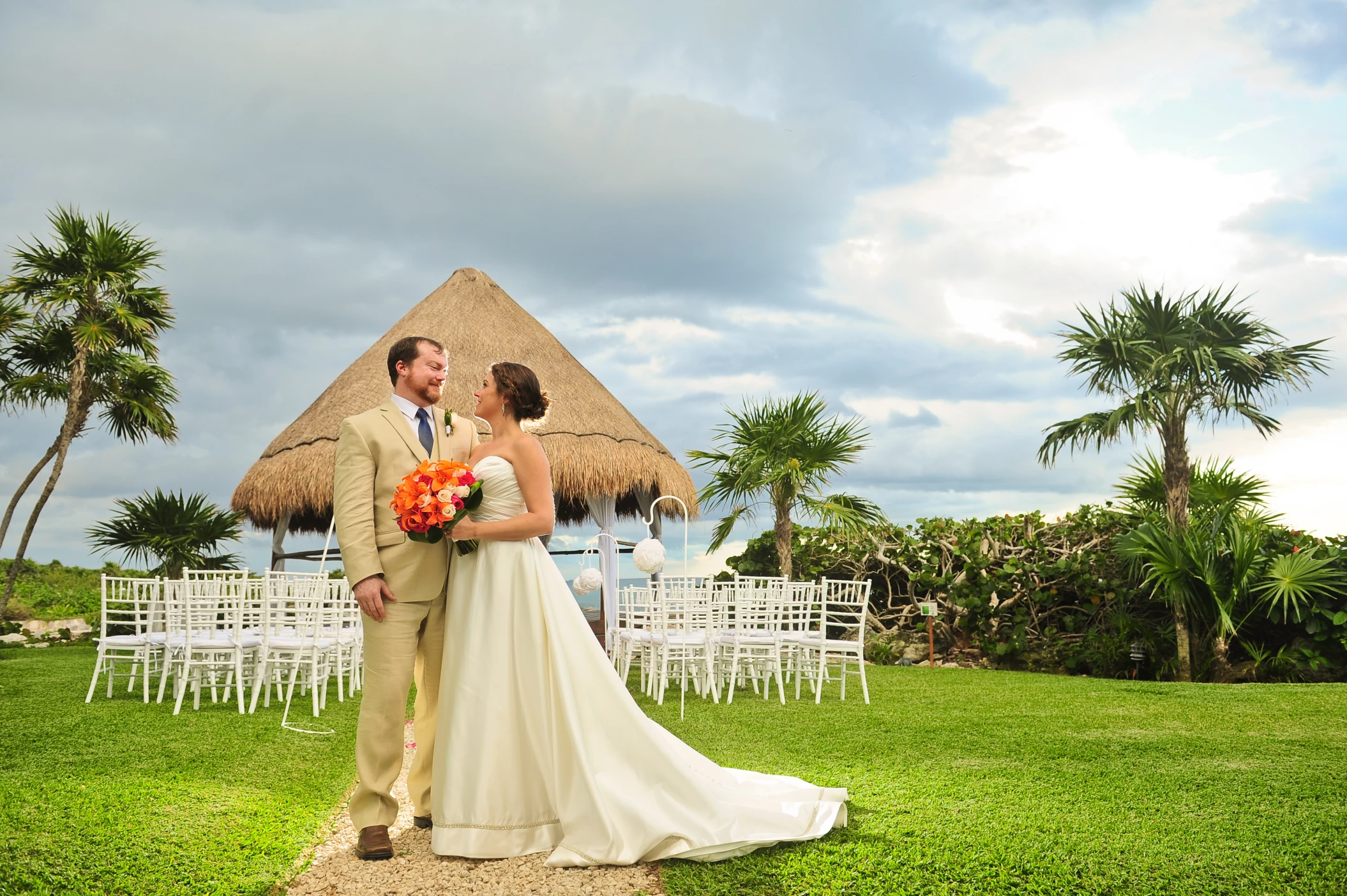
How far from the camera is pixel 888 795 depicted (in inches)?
169

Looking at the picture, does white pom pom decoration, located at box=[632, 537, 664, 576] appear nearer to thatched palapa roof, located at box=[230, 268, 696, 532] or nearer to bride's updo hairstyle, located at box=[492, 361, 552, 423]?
bride's updo hairstyle, located at box=[492, 361, 552, 423]

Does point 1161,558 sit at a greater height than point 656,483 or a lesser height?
lesser

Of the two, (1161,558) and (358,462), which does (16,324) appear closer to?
(358,462)

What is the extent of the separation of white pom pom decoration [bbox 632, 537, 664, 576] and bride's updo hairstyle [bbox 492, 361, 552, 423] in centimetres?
349

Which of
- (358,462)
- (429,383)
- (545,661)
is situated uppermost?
(429,383)

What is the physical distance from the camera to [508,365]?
354cm

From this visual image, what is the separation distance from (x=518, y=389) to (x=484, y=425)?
365 inches

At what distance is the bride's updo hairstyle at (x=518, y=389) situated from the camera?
3531 mm

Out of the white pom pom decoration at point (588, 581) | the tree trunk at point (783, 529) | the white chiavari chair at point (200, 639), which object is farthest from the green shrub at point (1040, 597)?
the white chiavari chair at point (200, 639)

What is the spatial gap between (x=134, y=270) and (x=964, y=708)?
13.5m

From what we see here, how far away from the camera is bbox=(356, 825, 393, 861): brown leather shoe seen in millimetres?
3357

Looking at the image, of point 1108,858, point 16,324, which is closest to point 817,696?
point 1108,858

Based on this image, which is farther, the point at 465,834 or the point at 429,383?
the point at 429,383

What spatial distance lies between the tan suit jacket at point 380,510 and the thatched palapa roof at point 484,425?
8073 millimetres
